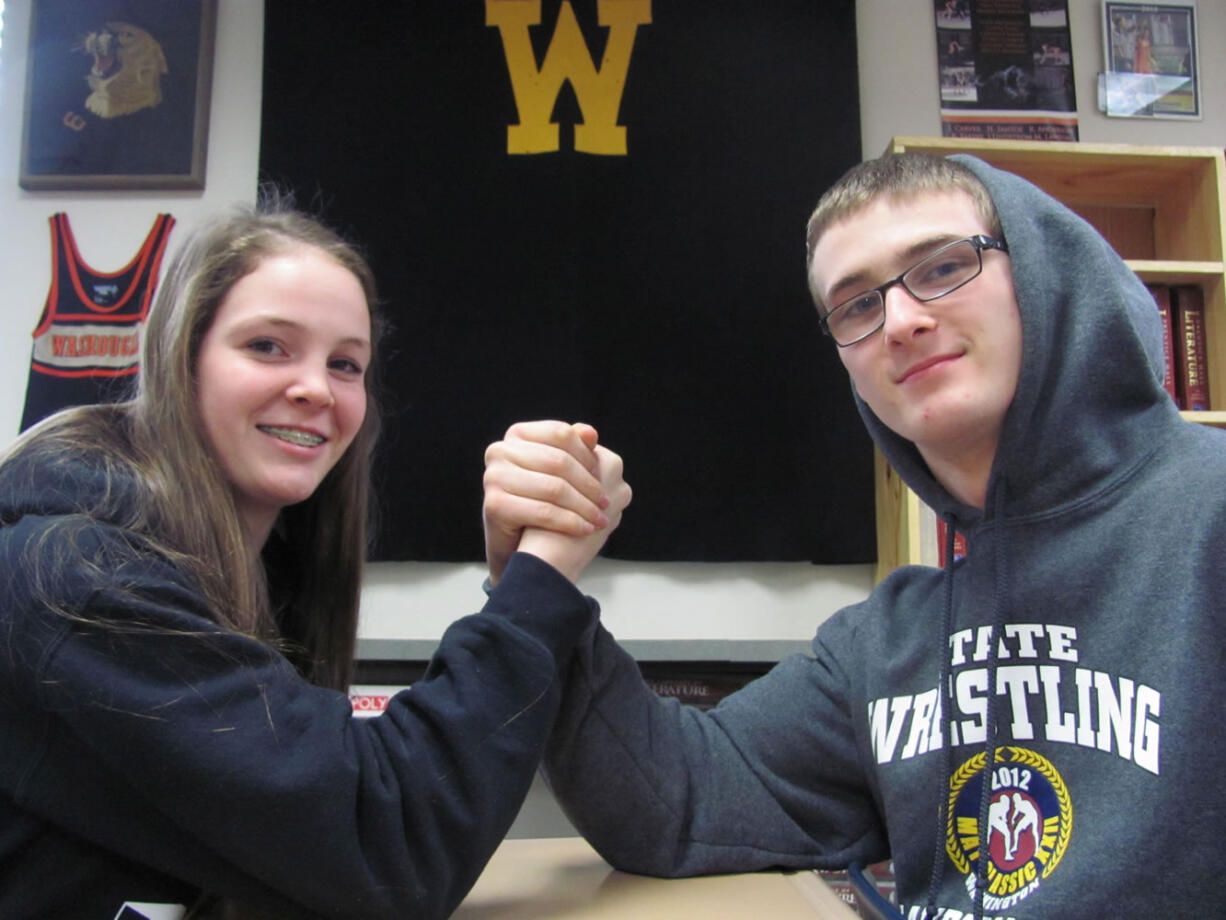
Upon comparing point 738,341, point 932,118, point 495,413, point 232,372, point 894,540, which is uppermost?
point 932,118

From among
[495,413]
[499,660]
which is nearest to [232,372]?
[499,660]

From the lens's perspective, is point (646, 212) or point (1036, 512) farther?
point (646, 212)

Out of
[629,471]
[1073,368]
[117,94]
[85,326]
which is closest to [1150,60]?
[629,471]

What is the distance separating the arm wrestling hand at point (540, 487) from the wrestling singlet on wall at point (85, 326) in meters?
1.50

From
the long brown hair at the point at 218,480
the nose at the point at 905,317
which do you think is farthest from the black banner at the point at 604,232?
the nose at the point at 905,317

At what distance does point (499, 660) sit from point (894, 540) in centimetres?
137

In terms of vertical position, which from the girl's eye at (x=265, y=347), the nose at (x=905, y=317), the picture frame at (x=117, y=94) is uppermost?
the picture frame at (x=117, y=94)

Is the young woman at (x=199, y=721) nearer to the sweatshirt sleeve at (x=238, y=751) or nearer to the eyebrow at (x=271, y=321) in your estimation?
the sweatshirt sleeve at (x=238, y=751)

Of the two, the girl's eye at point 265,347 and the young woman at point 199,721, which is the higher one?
the girl's eye at point 265,347

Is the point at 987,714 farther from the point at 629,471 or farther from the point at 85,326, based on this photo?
the point at 85,326

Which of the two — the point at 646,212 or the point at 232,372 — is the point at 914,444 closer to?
the point at 232,372

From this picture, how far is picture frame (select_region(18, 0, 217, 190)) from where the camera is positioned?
78.8 inches

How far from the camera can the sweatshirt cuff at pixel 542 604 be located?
0.67 m

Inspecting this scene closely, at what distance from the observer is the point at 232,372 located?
0.82 meters
